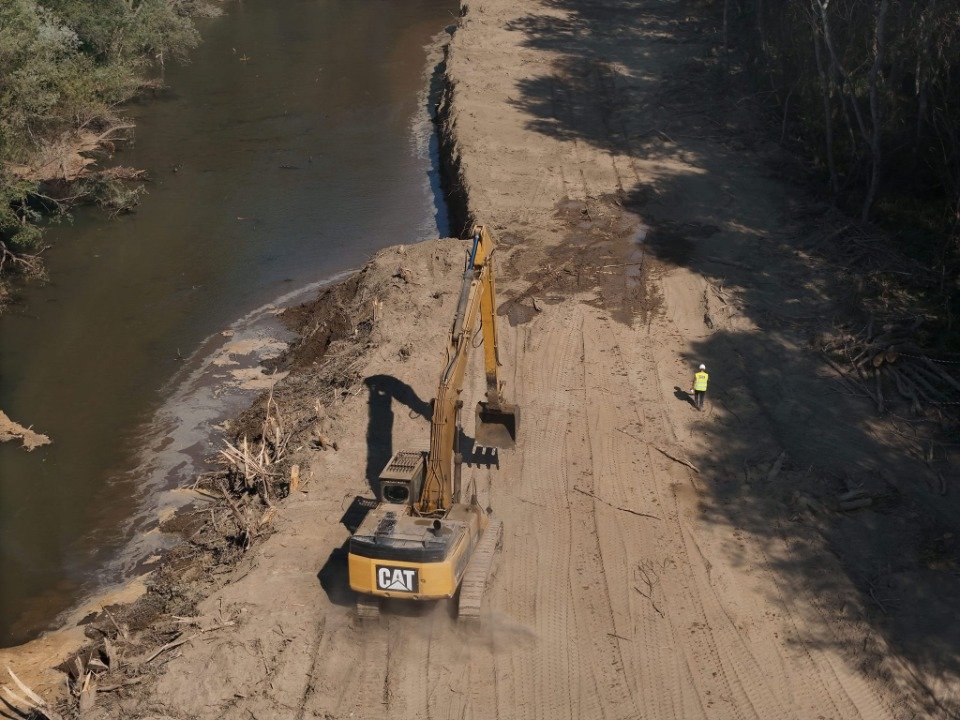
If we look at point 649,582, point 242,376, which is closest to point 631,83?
point 242,376

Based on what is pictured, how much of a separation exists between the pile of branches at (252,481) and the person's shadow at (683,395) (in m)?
7.18

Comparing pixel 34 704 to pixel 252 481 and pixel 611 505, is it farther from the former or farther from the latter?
pixel 611 505

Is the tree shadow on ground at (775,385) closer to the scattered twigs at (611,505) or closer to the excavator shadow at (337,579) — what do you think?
the scattered twigs at (611,505)

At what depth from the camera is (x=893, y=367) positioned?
19531 mm

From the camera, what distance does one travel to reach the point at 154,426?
70.2 ft

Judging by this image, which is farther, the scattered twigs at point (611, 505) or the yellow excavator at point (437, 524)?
the scattered twigs at point (611, 505)

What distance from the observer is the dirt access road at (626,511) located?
1309 centimetres

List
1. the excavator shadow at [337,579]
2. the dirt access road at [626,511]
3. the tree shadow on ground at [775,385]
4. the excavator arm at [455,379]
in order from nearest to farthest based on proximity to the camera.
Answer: the dirt access road at [626,511] < the excavator arm at [455,379] < the excavator shadow at [337,579] < the tree shadow on ground at [775,385]

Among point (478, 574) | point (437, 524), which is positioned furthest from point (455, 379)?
point (478, 574)

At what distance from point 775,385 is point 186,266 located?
16426 millimetres

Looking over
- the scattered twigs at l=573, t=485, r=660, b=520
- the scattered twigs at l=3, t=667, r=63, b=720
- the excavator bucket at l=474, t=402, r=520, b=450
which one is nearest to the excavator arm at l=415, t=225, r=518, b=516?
the excavator bucket at l=474, t=402, r=520, b=450

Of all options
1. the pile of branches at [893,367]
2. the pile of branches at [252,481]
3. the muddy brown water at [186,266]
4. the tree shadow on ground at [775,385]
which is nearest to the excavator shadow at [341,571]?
the pile of branches at [252,481]

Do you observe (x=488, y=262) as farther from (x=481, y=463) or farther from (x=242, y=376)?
(x=242, y=376)

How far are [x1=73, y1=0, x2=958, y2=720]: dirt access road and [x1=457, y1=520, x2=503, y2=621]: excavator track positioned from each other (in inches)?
17.0
